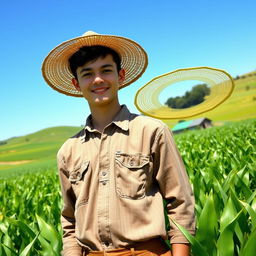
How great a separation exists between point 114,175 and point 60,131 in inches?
4413

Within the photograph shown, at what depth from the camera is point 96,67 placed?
187 centimetres

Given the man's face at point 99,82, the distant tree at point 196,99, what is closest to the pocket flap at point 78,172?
the man's face at point 99,82

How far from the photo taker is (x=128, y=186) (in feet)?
5.54

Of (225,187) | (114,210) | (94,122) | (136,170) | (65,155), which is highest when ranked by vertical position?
(94,122)

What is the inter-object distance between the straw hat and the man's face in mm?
136

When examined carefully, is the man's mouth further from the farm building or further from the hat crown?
the farm building

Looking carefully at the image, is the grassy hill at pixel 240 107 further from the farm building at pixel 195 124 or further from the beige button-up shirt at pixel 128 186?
the beige button-up shirt at pixel 128 186

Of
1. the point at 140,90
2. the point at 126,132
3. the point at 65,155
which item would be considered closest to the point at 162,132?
the point at 126,132

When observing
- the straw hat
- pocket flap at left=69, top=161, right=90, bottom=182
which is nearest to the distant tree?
the straw hat

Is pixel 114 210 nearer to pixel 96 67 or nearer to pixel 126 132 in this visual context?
pixel 126 132

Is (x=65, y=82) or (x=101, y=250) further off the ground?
(x=65, y=82)

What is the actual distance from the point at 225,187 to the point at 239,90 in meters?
103

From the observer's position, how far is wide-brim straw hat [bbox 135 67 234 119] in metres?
2.33

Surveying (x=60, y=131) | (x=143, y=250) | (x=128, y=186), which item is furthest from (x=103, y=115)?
(x=60, y=131)
